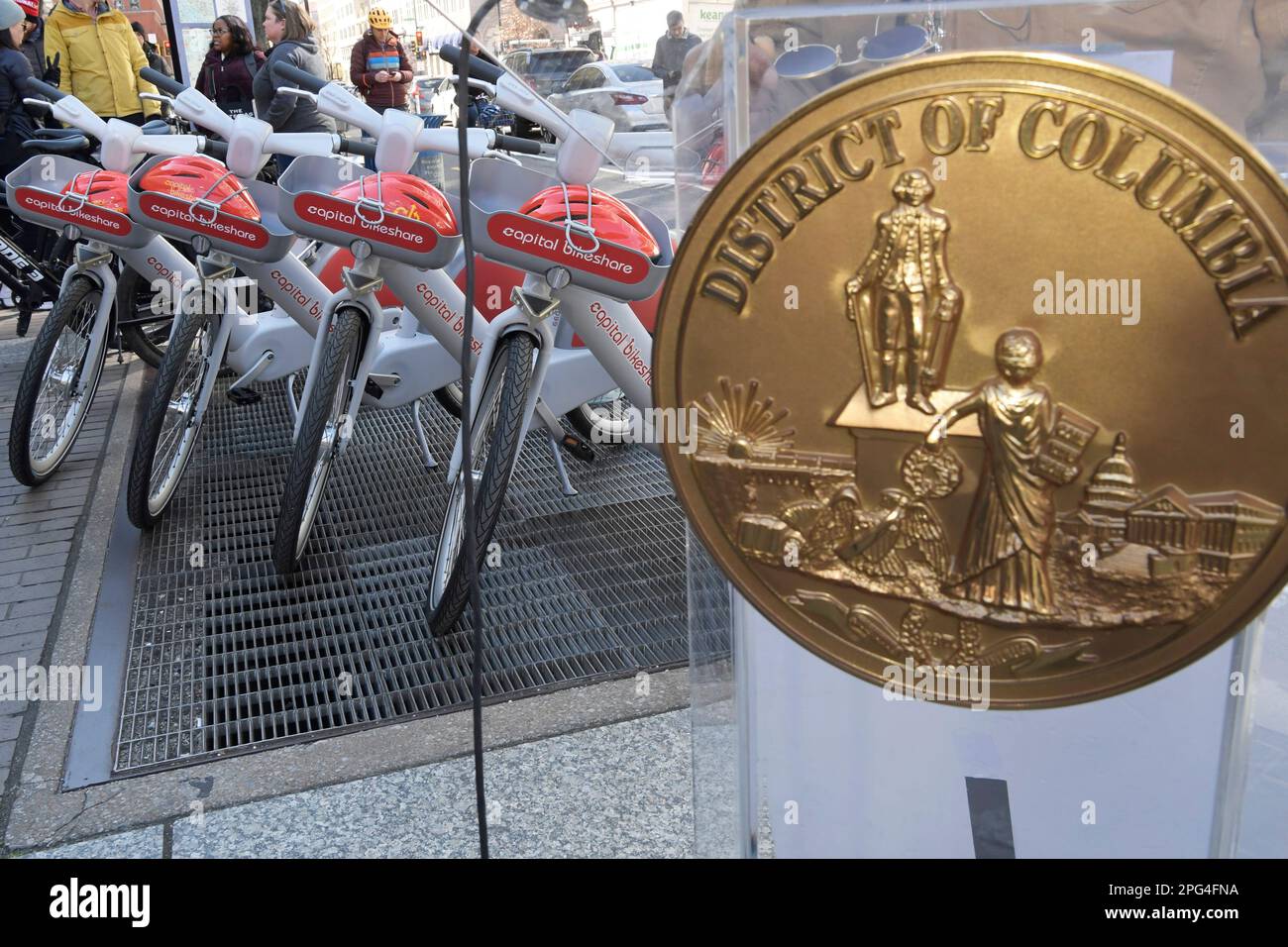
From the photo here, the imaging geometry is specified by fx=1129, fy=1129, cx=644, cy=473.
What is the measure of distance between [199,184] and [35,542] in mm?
1446

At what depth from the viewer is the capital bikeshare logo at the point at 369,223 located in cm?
348

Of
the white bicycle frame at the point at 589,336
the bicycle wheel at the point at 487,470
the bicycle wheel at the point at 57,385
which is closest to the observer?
the bicycle wheel at the point at 487,470

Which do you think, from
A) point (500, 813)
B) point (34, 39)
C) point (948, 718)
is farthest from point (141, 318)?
point (948, 718)

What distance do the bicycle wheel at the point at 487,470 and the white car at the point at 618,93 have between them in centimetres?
185

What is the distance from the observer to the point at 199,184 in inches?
156

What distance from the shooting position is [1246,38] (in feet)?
3.45

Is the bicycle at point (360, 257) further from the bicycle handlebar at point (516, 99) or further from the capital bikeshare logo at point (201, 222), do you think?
the bicycle handlebar at point (516, 99)

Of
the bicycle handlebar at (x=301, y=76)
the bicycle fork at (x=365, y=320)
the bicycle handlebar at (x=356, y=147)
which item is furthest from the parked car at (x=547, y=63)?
the bicycle handlebar at (x=356, y=147)

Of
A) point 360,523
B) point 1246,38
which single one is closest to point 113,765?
point 360,523

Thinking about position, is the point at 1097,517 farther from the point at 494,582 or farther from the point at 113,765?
the point at 494,582

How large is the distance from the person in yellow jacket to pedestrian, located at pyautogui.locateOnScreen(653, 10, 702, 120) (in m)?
7.25

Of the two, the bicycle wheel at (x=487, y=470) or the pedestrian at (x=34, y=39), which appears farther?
the pedestrian at (x=34, y=39)

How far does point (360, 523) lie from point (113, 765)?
163 centimetres

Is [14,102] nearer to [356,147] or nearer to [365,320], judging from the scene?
[356,147]
